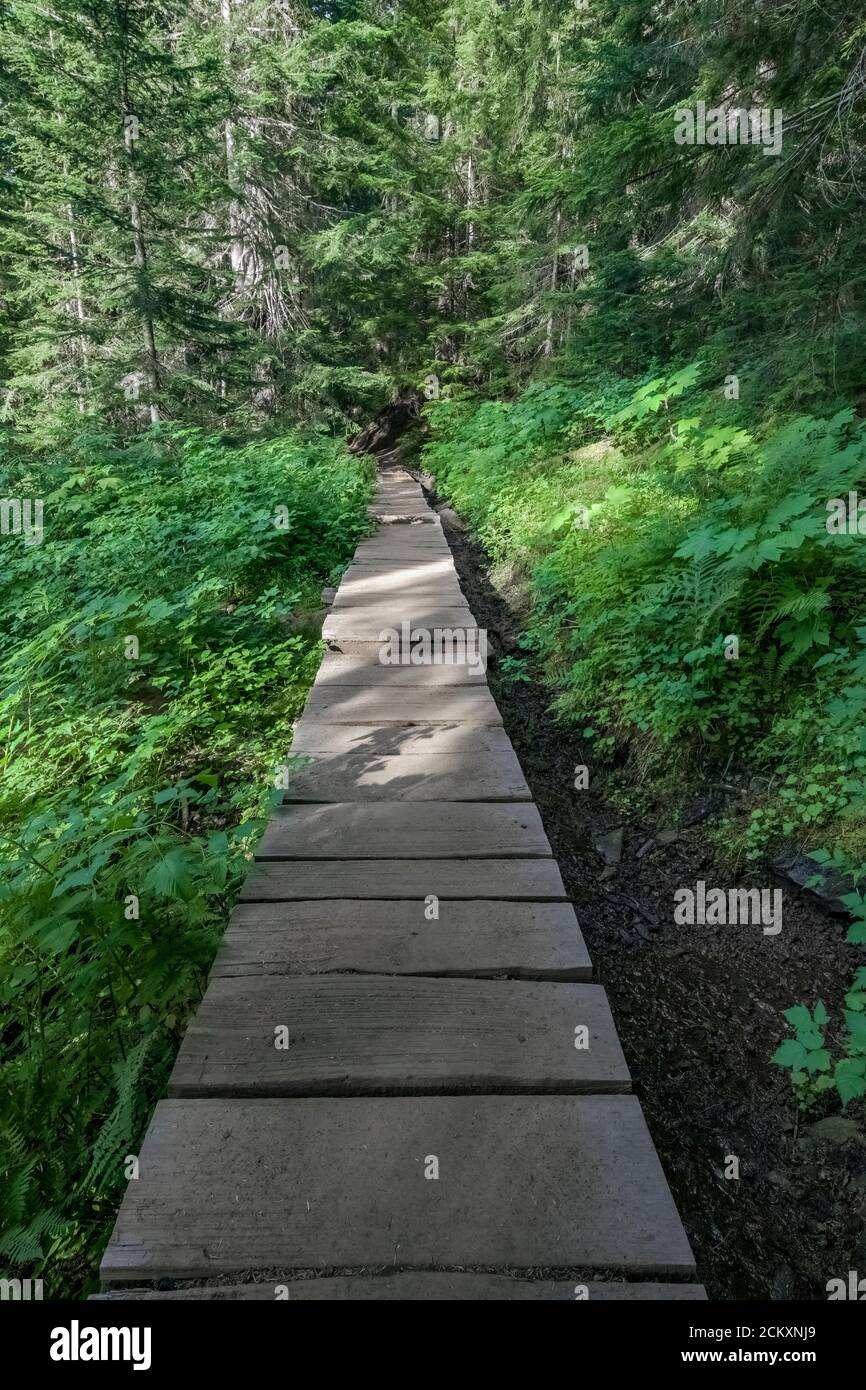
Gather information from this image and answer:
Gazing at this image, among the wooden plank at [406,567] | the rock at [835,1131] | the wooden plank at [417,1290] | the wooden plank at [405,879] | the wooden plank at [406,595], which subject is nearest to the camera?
the wooden plank at [417,1290]

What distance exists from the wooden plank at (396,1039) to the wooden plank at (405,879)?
1.42ft

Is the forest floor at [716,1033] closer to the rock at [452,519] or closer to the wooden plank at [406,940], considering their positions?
the wooden plank at [406,940]

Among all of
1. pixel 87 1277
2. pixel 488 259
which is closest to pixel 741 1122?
pixel 87 1277

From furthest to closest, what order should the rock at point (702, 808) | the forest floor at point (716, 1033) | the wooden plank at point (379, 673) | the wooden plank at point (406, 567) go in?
the wooden plank at point (406, 567), the wooden plank at point (379, 673), the rock at point (702, 808), the forest floor at point (716, 1033)

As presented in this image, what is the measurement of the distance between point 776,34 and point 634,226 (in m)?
4.11

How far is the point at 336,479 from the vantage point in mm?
10531

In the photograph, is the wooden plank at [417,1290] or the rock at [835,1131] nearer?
the wooden plank at [417,1290]

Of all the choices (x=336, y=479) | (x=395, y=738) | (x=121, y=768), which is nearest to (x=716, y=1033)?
(x=395, y=738)

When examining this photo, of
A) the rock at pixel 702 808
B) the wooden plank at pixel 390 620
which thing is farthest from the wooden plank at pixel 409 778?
the wooden plank at pixel 390 620

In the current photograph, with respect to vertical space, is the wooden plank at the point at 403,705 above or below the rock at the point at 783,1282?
above

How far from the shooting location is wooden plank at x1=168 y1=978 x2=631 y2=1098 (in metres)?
1.88

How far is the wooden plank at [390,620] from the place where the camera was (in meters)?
5.55

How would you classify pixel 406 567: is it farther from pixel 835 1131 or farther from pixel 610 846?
pixel 835 1131

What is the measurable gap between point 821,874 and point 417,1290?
2481 mm
